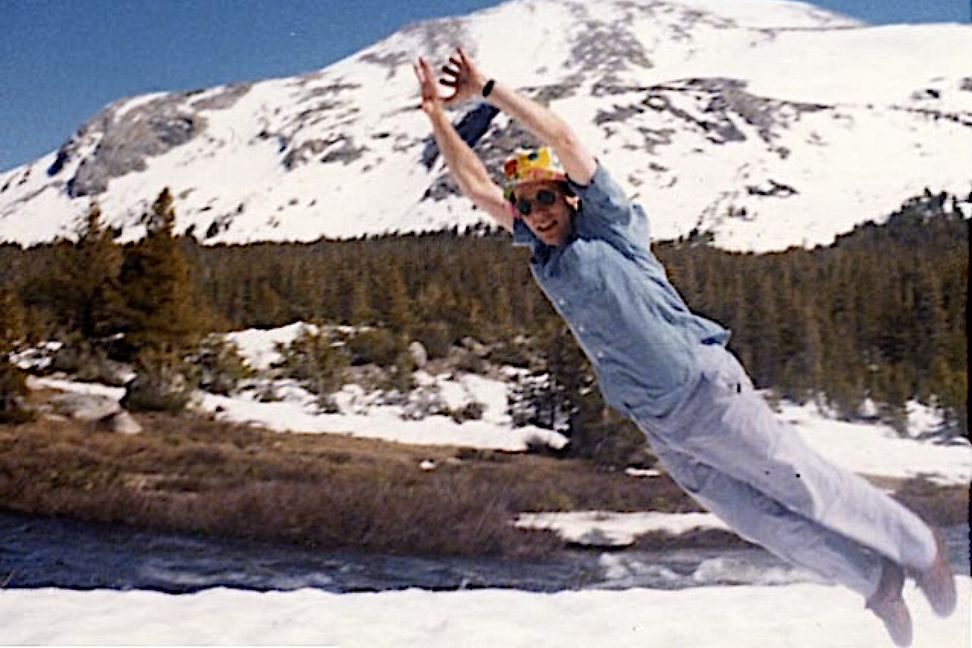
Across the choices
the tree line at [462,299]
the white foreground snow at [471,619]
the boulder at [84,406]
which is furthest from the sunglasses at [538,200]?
the boulder at [84,406]

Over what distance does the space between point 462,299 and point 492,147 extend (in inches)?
41.5

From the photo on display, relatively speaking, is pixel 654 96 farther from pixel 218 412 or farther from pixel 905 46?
pixel 218 412

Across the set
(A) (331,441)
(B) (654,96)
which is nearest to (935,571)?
(A) (331,441)

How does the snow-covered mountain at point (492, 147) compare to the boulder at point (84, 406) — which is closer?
the snow-covered mountain at point (492, 147)

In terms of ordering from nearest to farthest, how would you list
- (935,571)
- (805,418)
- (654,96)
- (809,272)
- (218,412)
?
(935,571), (805,418), (218,412), (809,272), (654,96)

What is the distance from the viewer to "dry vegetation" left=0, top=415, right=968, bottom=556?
3379mm

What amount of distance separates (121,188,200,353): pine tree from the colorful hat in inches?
63.8

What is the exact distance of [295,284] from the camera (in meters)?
3.25

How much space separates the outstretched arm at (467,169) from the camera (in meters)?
2.04

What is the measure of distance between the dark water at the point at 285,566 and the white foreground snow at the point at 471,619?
0.40ft

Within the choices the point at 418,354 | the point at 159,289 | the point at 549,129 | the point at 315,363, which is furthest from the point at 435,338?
the point at 549,129

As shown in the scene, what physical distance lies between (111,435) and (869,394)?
8.00ft

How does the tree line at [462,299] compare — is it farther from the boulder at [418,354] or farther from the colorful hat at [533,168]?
the colorful hat at [533,168]

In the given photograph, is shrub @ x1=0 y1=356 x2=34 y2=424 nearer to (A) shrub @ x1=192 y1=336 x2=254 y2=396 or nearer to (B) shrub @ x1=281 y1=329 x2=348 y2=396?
(A) shrub @ x1=192 y1=336 x2=254 y2=396
